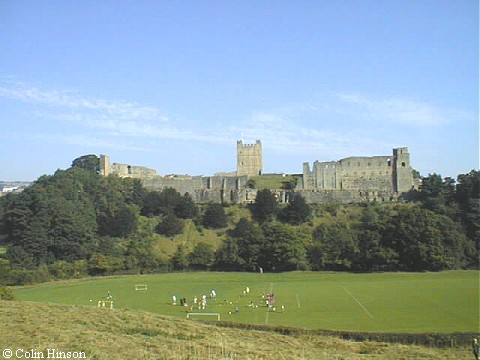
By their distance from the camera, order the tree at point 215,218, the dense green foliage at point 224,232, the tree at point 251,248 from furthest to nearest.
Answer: the tree at point 215,218 → the tree at point 251,248 → the dense green foliage at point 224,232

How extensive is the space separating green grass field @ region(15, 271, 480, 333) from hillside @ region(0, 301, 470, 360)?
592 centimetres

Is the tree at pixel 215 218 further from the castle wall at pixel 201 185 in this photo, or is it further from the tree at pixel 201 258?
the castle wall at pixel 201 185

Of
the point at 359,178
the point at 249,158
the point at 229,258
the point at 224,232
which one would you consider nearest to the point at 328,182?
the point at 359,178

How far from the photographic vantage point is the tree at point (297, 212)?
229 feet

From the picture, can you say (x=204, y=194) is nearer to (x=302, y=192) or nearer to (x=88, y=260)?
(x=302, y=192)

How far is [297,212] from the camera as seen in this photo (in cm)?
6969

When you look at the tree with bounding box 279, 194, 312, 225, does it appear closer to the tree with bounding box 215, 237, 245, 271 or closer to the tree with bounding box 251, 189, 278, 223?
the tree with bounding box 251, 189, 278, 223

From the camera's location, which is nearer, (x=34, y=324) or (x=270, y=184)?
(x=34, y=324)

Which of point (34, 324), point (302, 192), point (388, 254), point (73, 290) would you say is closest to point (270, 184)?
point (302, 192)

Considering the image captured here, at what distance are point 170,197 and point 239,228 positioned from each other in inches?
478

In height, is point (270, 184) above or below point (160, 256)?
above

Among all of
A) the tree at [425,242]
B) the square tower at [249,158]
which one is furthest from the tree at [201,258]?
the square tower at [249,158]

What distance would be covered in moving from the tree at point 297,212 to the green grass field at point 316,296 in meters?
17.4

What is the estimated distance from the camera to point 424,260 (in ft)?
165
